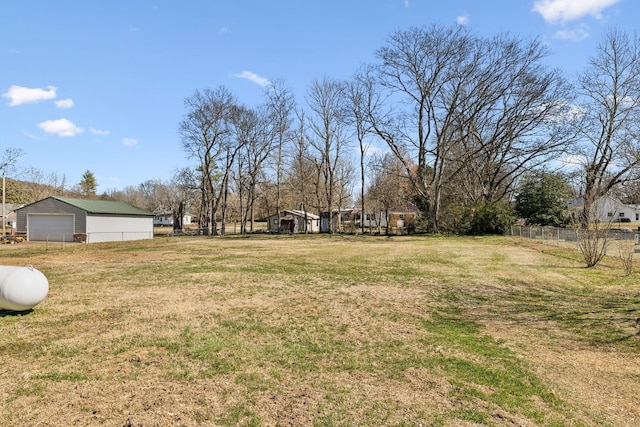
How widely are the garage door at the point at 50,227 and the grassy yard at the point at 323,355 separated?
2386 centimetres

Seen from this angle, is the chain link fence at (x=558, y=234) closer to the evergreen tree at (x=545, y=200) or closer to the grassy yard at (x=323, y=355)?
the evergreen tree at (x=545, y=200)

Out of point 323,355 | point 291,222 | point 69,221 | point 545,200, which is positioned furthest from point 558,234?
point 69,221

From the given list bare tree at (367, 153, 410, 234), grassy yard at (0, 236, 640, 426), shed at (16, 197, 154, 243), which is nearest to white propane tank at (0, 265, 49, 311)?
grassy yard at (0, 236, 640, 426)

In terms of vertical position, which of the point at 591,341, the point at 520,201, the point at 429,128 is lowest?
the point at 591,341

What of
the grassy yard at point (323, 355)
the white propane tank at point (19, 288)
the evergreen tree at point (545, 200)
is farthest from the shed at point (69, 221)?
the evergreen tree at point (545, 200)

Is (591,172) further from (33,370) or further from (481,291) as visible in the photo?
(33,370)

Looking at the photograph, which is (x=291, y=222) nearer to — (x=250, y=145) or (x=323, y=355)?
(x=250, y=145)

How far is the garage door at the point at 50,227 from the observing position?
30.4 m

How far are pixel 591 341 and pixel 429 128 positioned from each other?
31.9 meters

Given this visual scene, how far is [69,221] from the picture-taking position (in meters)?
30.5

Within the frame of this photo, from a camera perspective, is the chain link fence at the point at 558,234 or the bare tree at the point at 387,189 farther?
the bare tree at the point at 387,189

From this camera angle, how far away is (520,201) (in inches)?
1351

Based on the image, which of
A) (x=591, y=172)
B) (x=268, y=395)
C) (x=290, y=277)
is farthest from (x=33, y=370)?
(x=591, y=172)

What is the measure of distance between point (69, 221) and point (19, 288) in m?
28.2
